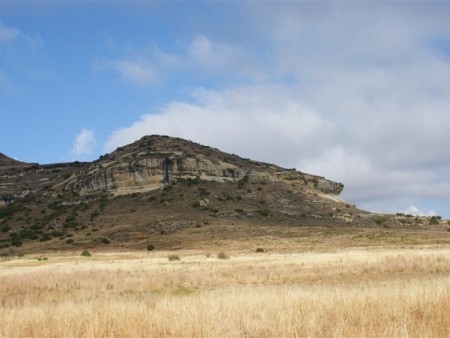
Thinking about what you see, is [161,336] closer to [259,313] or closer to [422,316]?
[259,313]

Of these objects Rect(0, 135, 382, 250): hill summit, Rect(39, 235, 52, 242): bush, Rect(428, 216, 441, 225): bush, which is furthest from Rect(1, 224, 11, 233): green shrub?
Rect(428, 216, 441, 225): bush

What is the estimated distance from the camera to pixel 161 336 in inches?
339

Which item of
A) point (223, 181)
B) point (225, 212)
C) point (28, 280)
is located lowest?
point (28, 280)

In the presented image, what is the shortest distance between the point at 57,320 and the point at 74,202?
104m

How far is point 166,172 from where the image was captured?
113625mm

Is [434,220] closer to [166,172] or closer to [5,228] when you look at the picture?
[166,172]

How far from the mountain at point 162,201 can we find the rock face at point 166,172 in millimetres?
235

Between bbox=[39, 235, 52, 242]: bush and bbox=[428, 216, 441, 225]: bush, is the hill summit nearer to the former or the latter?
bbox=[39, 235, 52, 242]: bush

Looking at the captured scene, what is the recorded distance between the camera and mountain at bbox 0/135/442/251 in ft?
275

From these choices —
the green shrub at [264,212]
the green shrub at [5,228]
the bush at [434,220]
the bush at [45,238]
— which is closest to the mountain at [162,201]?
the green shrub at [5,228]

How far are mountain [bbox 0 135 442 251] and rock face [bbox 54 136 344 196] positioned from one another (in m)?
0.24

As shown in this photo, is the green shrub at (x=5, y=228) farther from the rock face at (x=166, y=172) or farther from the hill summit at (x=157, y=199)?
the rock face at (x=166, y=172)

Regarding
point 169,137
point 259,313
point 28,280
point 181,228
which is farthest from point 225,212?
point 259,313

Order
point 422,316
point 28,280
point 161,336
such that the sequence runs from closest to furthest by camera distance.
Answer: point 161,336 < point 422,316 < point 28,280
